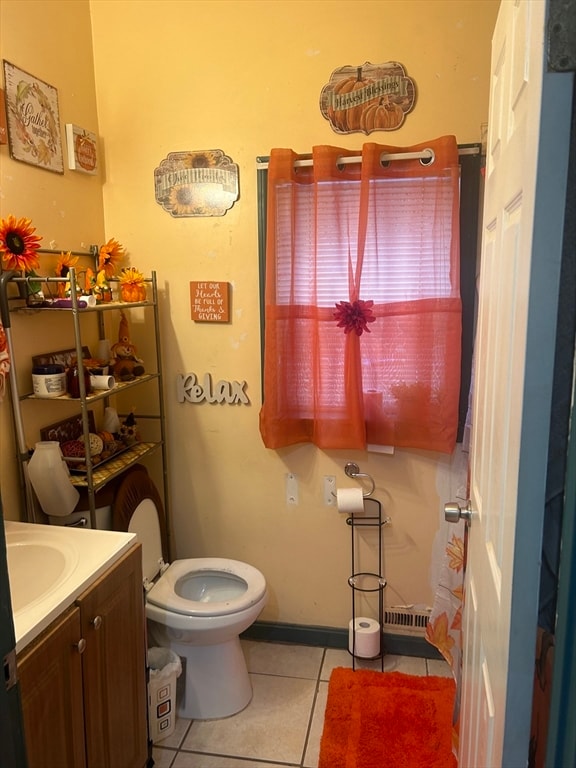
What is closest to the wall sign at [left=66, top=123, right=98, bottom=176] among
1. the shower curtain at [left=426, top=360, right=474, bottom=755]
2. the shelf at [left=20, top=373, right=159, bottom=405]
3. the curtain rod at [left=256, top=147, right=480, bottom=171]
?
the shelf at [left=20, top=373, right=159, bottom=405]

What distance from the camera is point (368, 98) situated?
2.10 metres

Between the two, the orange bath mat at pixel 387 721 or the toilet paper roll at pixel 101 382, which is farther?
the toilet paper roll at pixel 101 382

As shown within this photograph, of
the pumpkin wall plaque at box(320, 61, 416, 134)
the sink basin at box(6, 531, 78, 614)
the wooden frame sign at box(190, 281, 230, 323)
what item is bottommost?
the sink basin at box(6, 531, 78, 614)

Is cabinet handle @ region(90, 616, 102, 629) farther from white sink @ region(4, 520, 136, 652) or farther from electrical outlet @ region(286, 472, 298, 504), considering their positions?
electrical outlet @ region(286, 472, 298, 504)

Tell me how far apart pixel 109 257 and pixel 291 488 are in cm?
120

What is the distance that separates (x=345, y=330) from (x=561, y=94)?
5.07 ft

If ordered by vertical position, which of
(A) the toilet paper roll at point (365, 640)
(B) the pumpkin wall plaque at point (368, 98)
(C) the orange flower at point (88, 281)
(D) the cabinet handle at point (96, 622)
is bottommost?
(A) the toilet paper roll at point (365, 640)

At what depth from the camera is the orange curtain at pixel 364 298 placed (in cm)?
206

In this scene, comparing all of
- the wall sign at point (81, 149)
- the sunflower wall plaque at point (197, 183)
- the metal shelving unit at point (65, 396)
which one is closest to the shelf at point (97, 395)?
the metal shelving unit at point (65, 396)

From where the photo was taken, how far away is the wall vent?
2395 millimetres

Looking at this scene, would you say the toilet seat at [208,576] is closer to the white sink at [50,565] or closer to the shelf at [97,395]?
the white sink at [50,565]

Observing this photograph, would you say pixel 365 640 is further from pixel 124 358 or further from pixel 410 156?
pixel 410 156

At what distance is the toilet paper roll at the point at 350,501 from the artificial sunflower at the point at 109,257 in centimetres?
127

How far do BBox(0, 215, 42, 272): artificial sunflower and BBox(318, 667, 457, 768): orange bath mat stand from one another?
187 centimetres
